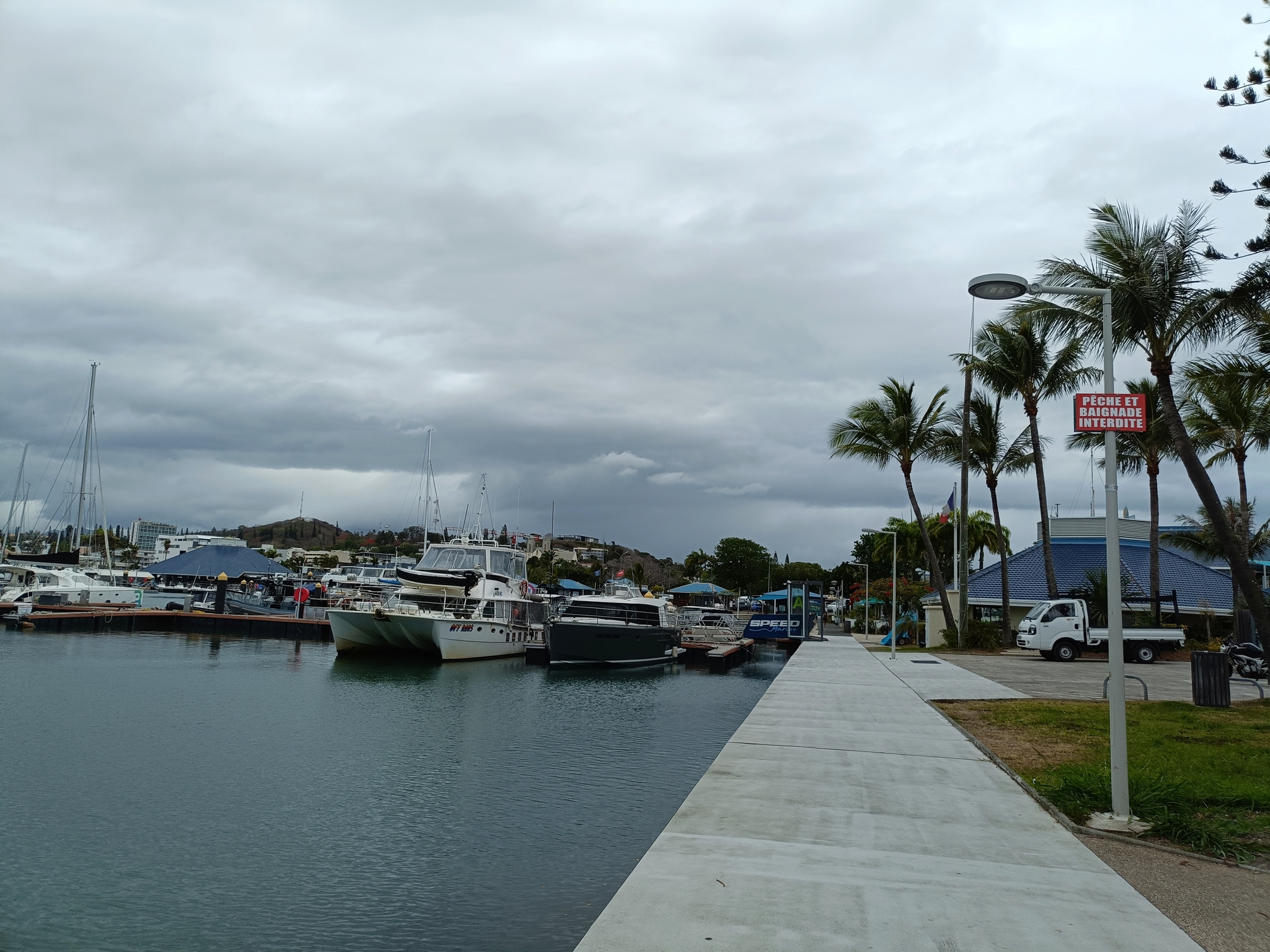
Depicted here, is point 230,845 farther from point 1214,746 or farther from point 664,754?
point 1214,746

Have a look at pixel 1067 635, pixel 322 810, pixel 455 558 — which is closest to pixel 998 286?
pixel 322 810

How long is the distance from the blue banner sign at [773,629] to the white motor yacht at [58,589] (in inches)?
1495

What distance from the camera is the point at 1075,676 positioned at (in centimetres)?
2448

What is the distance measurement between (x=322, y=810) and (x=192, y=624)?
4353 cm

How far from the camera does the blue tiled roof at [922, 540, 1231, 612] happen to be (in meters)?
39.4

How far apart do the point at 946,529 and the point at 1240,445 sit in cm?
3453

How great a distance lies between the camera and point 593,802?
13.1 metres

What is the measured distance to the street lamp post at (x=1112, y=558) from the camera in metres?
7.99

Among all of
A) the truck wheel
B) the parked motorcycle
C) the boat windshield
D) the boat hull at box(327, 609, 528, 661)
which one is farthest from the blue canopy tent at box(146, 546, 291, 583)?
the parked motorcycle

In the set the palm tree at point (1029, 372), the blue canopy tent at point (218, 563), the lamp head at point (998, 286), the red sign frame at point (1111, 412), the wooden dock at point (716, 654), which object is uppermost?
the palm tree at point (1029, 372)

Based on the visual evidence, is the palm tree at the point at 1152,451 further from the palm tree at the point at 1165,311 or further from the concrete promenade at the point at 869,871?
the concrete promenade at the point at 869,871

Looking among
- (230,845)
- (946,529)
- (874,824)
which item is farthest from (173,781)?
(946,529)

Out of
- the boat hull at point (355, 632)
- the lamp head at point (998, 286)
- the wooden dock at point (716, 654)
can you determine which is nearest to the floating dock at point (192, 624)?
the boat hull at point (355, 632)

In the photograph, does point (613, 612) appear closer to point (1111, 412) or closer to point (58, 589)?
point (1111, 412)
